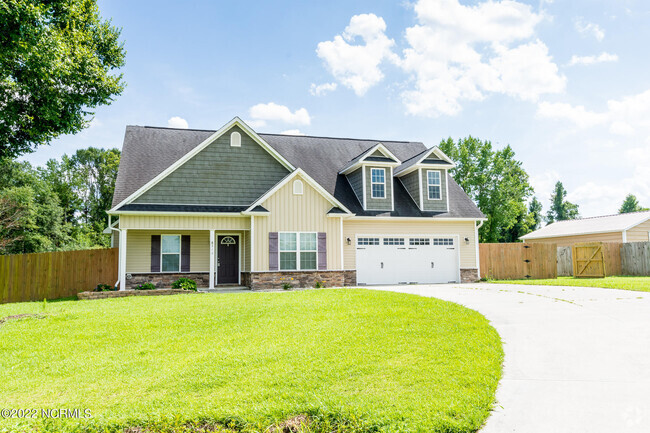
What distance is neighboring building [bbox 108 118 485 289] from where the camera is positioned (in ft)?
59.3

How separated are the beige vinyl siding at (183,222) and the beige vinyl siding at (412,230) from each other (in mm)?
4596

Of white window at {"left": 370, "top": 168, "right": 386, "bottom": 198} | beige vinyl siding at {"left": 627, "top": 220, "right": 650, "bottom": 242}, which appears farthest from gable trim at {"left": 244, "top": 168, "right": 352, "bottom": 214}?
beige vinyl siding at {"left": 627, "top": 220, "right": 650, "bottom": 242}

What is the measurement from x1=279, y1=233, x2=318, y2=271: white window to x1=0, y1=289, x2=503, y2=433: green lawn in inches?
336

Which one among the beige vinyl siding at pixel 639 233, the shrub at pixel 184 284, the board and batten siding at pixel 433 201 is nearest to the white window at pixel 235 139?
the shrub at pixel 184 284

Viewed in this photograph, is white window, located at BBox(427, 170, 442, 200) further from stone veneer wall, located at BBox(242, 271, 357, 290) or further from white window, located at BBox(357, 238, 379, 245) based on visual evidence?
stone veneer wall, located at BBox(242, 271, 357, 290)

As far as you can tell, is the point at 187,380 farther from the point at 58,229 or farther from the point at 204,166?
the point at 58,229

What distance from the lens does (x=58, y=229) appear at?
3994 cm

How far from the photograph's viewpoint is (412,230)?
68.9ft

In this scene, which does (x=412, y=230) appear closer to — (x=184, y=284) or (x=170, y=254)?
(x=184, y=284)

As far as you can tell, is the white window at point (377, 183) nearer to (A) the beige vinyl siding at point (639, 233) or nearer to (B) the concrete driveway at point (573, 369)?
(B) the concrete driveway at point (573, 369)

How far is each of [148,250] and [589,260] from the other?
67.3 ft

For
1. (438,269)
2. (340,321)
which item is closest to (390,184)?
(438,269)

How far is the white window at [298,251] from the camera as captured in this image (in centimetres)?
1842

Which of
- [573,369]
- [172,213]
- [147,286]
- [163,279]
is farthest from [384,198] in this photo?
[573,369]
